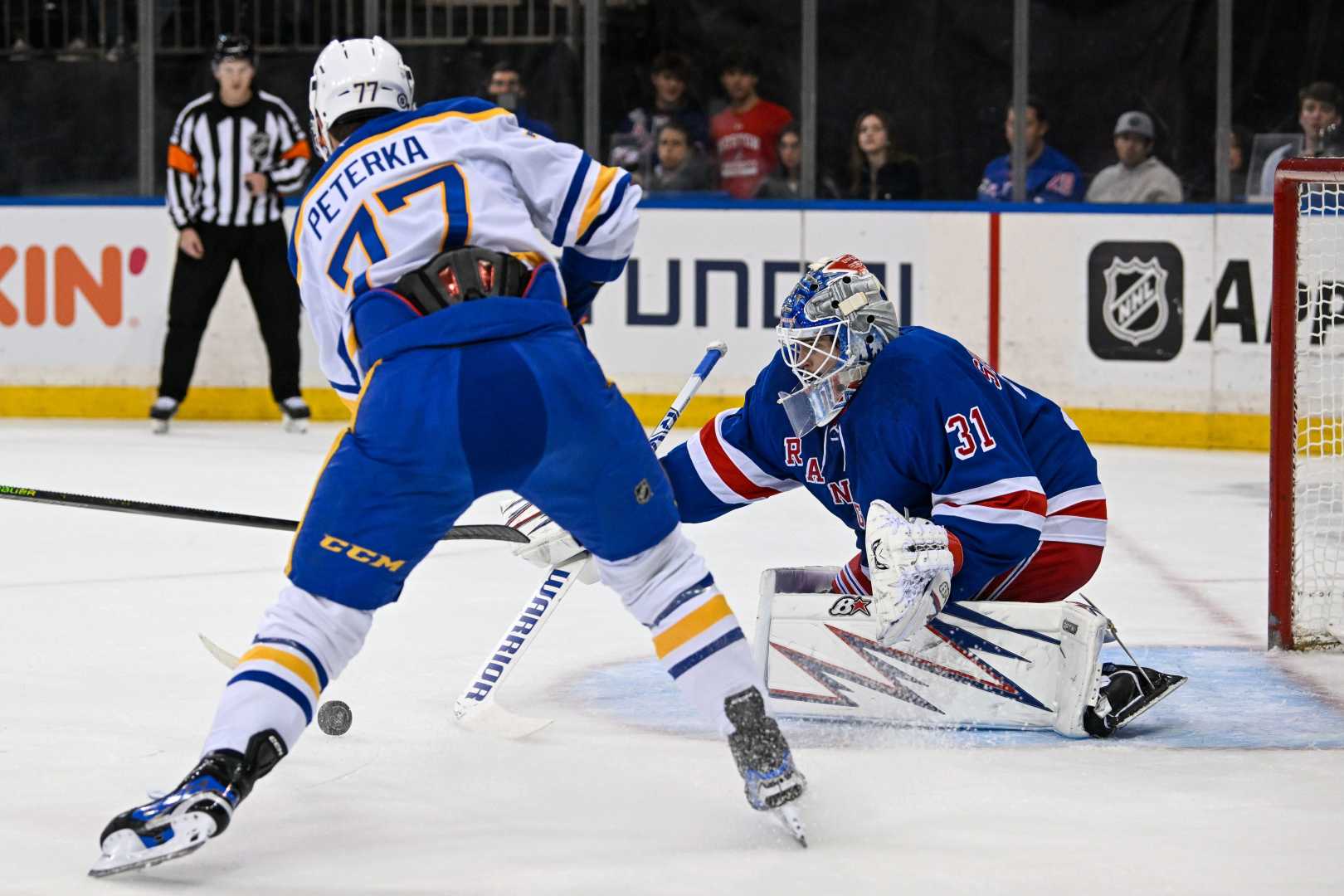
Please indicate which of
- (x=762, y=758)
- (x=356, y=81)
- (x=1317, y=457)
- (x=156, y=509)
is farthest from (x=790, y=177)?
(x=762, y=758)

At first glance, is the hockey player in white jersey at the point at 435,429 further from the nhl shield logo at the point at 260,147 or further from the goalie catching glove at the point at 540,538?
the nhl shield logo at the point at 260,147

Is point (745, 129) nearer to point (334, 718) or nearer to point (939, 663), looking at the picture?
point (939, 663)

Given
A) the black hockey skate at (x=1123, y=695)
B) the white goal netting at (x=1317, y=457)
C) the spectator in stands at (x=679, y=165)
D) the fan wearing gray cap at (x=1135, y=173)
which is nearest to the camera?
the black hockey skate at (x=1123, y=695)

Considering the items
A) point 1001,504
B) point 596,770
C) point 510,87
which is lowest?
point 596,770

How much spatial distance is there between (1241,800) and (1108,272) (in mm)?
4500

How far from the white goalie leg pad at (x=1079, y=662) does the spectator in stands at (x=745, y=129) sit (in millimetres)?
4618

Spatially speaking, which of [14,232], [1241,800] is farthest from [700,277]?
[1241,800]

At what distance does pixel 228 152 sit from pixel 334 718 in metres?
4.58

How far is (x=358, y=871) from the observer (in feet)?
7.73

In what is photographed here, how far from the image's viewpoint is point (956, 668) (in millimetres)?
2996

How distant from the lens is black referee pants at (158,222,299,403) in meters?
7.23

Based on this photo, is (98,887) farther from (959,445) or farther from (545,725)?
(959,445)

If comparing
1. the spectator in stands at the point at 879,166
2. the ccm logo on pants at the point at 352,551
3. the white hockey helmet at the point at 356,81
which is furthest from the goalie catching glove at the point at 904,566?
the spectator in stands at the point at 879,166

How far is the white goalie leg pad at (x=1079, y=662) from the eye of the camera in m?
2.94
